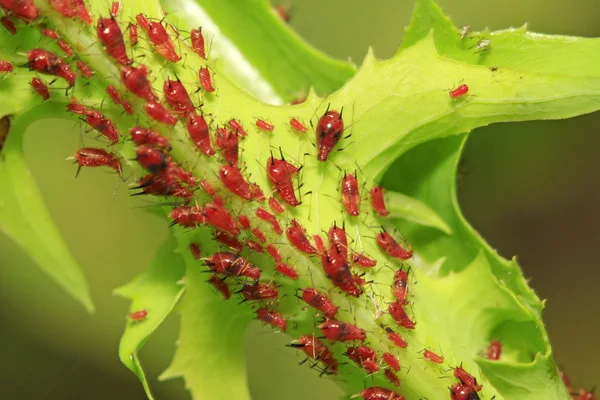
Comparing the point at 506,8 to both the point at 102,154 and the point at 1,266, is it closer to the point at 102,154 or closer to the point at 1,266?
the point at 102,154

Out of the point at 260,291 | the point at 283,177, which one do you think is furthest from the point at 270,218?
the point at 260,291

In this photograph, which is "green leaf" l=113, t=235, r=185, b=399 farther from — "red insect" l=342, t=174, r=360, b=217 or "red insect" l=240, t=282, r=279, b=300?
"red insect" l=342, t=174, r=360, b=217

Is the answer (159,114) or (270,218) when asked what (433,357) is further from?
(159,114)

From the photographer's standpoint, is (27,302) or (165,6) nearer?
(165,6)

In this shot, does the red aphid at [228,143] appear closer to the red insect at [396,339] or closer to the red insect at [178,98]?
the red insect at [178,98]

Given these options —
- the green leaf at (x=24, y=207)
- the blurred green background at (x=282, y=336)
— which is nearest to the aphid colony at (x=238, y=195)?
the green leaf at (x=24, y=207)

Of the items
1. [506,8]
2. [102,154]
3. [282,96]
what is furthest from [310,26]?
[102,154]
